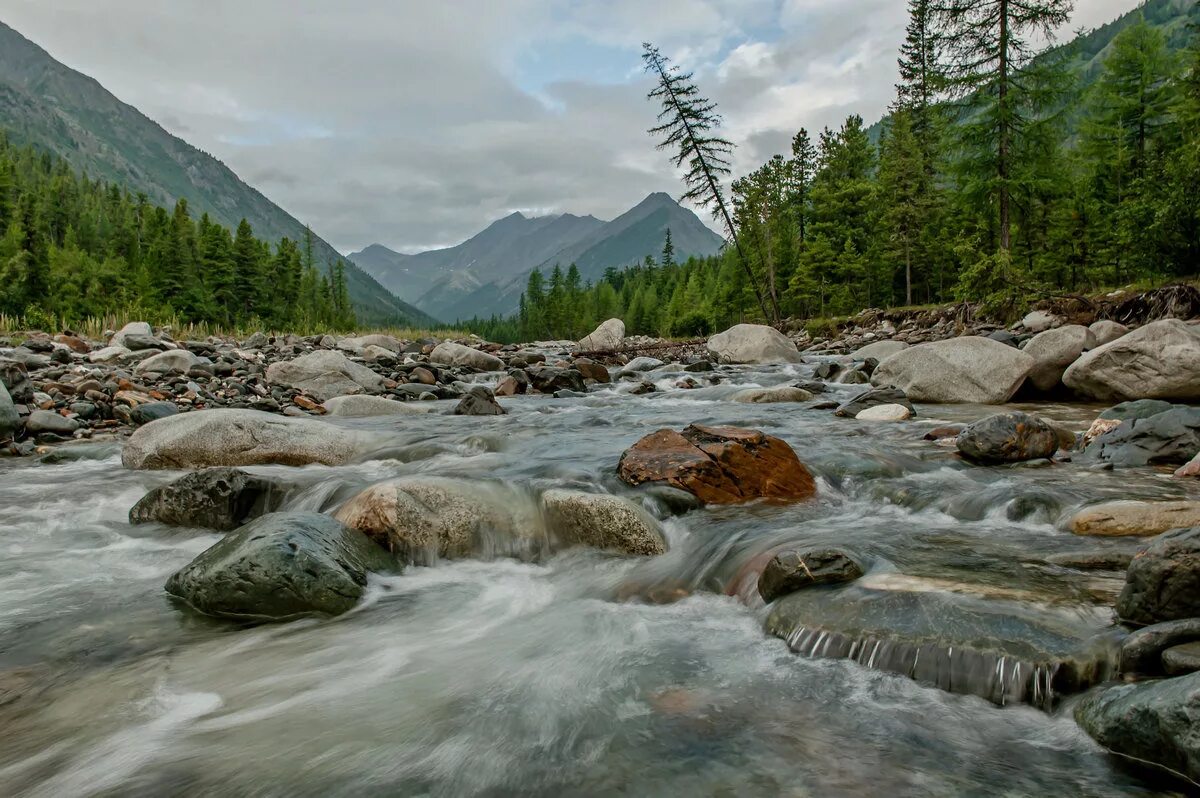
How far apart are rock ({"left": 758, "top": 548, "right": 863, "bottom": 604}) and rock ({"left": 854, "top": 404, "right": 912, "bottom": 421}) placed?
22.0 feet

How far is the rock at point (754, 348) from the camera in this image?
77.3ft

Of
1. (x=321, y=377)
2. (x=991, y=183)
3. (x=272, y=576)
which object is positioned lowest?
(x=272, y=576)

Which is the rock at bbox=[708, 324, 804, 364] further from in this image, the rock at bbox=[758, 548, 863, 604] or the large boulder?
the rock at bbox=[758, 548, 863, 604]

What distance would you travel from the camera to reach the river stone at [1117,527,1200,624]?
287 cm

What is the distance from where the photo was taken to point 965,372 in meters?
11.8

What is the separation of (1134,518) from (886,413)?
577 centimetres

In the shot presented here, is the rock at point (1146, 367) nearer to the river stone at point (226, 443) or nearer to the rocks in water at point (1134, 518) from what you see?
the rocks in water at point (1134, 518)

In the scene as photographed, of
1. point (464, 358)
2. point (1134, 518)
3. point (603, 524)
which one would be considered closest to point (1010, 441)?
point (1134, 518)

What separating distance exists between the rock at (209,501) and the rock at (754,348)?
19.4 metres

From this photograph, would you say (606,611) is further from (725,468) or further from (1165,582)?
(1165,582)

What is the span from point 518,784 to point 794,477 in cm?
453

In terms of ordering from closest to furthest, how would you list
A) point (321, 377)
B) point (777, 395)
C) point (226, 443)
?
point (226, 443) → point (777, 395) → point (321, 377)

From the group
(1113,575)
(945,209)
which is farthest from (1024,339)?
(945,209)

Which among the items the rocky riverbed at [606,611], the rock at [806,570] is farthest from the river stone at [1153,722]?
the rock at [806,570]
